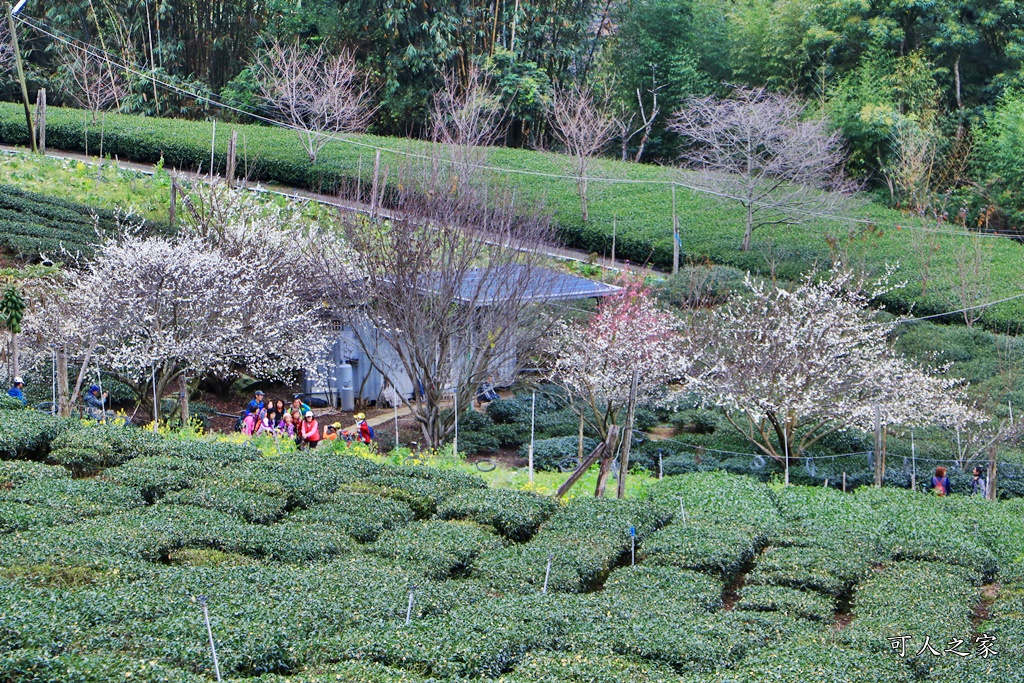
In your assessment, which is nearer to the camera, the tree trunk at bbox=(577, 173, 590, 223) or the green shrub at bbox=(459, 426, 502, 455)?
the green shrub at bbox=(459, 426, 502, 455)

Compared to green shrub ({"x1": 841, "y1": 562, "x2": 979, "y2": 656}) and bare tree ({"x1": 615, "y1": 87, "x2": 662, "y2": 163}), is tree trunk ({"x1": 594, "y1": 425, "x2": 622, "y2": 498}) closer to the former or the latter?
green shrub ({"x1": 841, "y1": 562, "x2": 979, "y2": 656})

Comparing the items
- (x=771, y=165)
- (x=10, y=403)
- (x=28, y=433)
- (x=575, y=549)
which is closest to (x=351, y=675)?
(x=575, y=549)

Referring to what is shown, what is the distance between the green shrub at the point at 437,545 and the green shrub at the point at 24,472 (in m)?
4.84

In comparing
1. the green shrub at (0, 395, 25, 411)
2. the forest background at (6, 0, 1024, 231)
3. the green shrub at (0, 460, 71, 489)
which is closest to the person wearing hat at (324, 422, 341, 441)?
the green shrub at (0, 395, 25, 411)

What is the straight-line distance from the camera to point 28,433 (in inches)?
659

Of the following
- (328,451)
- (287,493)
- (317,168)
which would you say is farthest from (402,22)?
(287,493)

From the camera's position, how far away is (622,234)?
118 feet

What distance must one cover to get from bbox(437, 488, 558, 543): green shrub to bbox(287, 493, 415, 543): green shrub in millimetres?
644

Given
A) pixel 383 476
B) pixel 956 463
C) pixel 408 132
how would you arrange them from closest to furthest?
pixel 383 476, pixel 956 463, pixel 408 132

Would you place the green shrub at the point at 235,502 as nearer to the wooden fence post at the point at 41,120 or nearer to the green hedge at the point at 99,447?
the green hedge at the point at 99,447

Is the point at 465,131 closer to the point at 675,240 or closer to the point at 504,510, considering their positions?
the point at 675,240

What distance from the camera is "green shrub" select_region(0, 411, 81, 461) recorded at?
16.5 meters

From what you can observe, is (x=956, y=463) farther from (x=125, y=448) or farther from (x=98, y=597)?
(x=98, y=597)

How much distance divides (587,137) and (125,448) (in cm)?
2323
